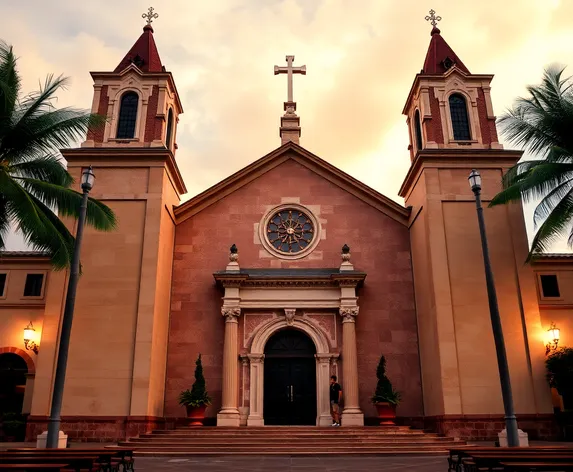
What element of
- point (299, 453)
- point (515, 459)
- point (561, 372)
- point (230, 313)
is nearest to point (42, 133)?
point (230, 313)

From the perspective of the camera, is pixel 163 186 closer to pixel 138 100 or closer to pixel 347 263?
pixel 138 100

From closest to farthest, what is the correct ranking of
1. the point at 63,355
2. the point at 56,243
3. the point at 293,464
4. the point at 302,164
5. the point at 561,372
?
the point at 293,464 → the point at 63,355 → the point at 56,243 → the point at 561,372 → the point at 302,164

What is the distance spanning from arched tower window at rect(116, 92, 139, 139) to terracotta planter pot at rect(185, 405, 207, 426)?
11802mm

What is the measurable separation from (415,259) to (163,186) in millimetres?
11156

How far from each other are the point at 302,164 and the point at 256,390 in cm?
1060

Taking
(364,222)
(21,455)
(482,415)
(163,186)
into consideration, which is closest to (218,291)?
(163,186)

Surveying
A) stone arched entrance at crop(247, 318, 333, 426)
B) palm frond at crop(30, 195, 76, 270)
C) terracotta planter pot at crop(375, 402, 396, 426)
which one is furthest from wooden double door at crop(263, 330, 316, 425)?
palm frond at crop(30, 195, 76, 270)

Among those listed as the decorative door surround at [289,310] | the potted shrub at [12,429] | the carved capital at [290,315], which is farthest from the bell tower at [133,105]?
the potted shrub at [12,429]

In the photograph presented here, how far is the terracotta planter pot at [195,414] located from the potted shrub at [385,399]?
645 cm

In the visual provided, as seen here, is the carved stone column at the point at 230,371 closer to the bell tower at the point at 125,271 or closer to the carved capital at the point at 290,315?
the carved capital at the point at 290,315

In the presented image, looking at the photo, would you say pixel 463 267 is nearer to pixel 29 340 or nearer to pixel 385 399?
pixel 385 399

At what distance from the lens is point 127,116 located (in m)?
23.9

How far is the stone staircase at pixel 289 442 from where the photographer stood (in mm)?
16328

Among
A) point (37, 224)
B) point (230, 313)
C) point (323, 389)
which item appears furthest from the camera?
point (230, 313)
